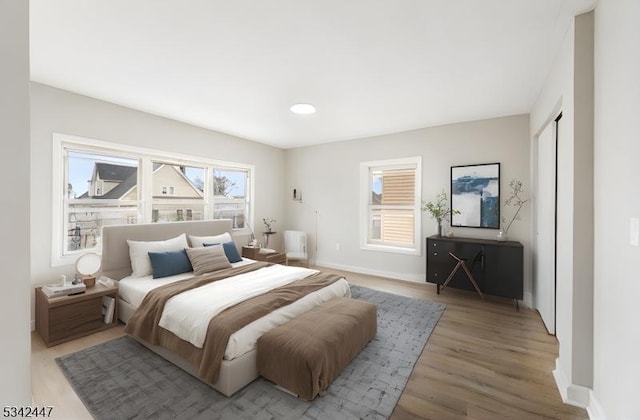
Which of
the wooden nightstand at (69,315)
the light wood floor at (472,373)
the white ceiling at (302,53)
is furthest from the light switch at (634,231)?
the wooden nightstand at (69,315)

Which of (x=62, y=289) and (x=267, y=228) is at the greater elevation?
(x=267, y=228)

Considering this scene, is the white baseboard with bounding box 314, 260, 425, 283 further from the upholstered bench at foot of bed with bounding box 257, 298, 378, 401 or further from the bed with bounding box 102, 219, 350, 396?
the upholstered bench at foot of bed with bounding box 257, 298, 378, 401

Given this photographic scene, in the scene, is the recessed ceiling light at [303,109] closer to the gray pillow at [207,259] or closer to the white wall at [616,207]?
the gray pillow at [207,259]

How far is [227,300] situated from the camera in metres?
2.37

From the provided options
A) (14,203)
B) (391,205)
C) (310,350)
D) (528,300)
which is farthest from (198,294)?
(528,300)

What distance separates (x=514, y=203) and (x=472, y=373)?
8.38ft

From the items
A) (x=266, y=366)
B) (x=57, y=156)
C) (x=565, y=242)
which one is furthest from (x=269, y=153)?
(x=565, y=242)

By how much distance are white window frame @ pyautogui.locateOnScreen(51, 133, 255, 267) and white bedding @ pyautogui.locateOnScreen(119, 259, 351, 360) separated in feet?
2.85

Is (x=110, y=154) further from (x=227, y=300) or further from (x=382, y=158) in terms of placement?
Answer: (x=382, y=158)

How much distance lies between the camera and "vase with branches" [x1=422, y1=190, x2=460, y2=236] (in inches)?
164

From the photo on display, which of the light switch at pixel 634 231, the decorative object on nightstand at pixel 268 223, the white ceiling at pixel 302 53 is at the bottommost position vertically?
the decorative object on nightstand at pixel 268 223

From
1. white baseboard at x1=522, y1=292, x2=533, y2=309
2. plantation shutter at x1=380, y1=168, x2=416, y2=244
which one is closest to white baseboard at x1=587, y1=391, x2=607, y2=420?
white baseboard at x1=522, y1=292, x2=533, y2=309

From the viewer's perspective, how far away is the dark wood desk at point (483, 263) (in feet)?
11.1

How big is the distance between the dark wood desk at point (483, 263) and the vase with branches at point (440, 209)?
1.17 ft
